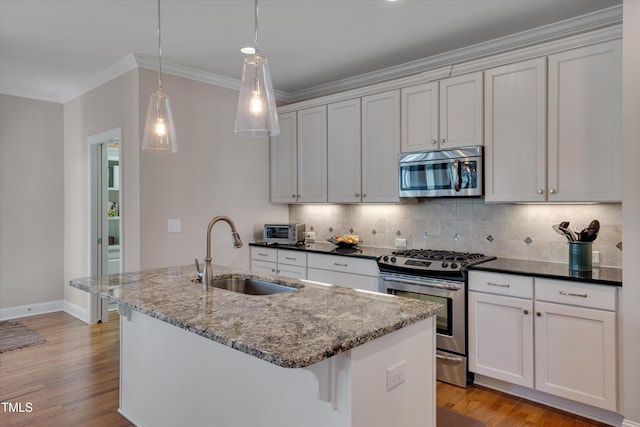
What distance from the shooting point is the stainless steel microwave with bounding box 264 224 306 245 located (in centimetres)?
445

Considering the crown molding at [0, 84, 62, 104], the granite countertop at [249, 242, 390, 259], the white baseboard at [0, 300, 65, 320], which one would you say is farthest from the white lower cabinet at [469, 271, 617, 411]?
the crown molding at [0, 84, 62, 104]

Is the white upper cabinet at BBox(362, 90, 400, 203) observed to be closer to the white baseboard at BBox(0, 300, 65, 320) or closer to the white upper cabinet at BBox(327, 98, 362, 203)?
the white upper cabinet at BBox(327, 98, 362, 203)

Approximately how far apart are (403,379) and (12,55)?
431 cm

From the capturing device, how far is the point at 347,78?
14.3ft

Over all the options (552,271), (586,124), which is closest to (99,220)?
(552,271)

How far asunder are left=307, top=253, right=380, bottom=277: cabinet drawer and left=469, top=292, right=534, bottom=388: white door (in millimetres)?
904

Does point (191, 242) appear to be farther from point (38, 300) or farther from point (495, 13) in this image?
point (495, 13)

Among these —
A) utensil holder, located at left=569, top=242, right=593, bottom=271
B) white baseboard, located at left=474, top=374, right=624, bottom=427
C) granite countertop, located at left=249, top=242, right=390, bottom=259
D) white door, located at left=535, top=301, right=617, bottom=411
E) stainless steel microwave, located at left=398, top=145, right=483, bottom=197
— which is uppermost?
stainless steel microwave, located at left=398, top=145, right=483, bottom=197

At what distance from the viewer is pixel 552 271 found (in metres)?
2.71

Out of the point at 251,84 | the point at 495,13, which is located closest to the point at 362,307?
the point at 251,84

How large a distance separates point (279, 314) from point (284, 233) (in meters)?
2.87

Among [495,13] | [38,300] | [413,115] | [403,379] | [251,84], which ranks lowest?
[38,300]

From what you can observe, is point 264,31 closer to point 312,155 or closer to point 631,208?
point 312,155

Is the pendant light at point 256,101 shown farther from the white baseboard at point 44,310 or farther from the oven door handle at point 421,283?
the white baseboard at point 44,310
